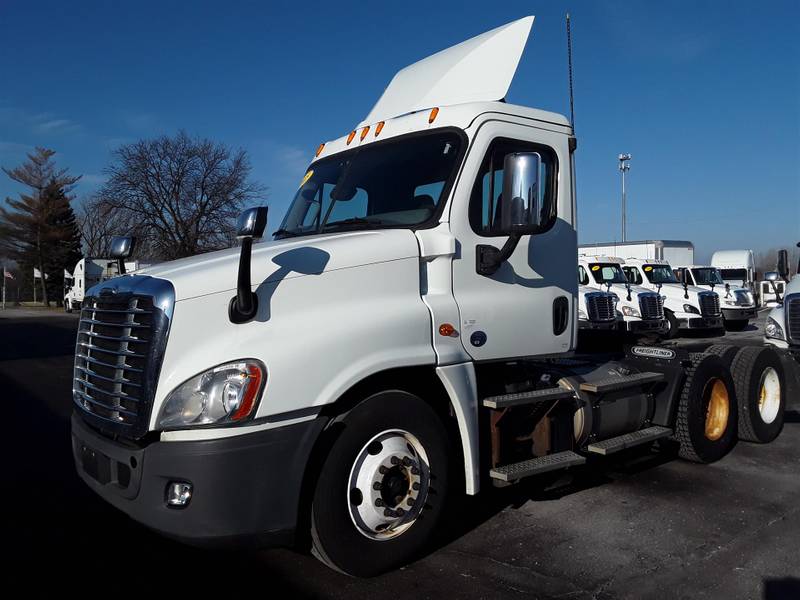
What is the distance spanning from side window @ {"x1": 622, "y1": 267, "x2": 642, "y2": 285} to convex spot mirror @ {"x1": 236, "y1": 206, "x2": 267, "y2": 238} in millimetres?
20033

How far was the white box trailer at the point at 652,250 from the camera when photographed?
28656 mm

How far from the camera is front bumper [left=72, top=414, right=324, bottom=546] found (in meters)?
3.21

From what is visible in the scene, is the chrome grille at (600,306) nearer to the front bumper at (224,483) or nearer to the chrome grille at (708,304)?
the chrome grille at (708,304)

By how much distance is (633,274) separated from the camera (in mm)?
21984

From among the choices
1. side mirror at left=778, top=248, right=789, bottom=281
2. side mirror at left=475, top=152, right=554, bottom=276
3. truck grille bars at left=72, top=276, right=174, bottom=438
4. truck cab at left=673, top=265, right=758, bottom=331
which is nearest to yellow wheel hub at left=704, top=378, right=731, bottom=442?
side mirror at left=475, top=152, right=554, bottom=276

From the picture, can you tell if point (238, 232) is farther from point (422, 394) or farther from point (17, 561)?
point (17, 561)

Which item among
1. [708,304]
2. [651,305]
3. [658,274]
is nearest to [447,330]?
[651,305]

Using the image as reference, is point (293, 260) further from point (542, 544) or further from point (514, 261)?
point (542, 544)

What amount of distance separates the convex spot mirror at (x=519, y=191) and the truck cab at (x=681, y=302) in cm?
1710

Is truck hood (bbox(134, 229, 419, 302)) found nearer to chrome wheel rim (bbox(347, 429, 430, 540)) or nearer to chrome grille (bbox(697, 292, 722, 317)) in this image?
chrome wheel rim (bbox(347, 429, 430, 540))

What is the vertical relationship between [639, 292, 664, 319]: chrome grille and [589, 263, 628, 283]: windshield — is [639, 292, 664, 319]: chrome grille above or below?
below

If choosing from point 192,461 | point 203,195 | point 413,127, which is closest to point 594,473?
point 413,127

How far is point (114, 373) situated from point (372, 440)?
1426mm

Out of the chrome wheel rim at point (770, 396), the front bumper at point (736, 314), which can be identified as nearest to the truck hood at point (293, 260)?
the chrome wheel rim at point (770, 396)
